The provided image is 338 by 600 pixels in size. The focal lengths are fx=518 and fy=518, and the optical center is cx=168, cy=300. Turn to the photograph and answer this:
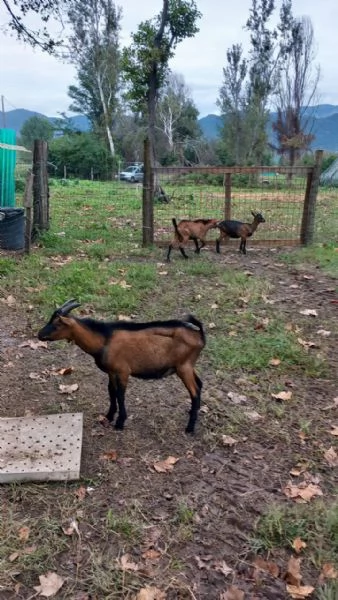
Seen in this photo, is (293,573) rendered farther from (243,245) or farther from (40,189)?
(40,189)

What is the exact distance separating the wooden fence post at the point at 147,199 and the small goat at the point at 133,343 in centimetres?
618

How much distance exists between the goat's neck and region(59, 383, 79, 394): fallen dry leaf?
0.92 meters

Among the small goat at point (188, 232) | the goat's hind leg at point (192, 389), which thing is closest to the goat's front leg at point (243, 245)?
the small goat at point (188, 232)

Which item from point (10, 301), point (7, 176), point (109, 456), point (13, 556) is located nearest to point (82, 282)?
point (10, 301)

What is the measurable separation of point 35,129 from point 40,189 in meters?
60.8

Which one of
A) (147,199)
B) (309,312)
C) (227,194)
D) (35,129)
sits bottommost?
(309,312)

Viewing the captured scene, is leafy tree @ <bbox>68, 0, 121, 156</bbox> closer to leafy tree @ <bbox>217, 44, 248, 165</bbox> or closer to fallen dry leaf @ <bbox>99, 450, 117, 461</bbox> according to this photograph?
leafy tree @ <bbox>217, 44, 248, 165</bbox>

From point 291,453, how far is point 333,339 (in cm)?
222

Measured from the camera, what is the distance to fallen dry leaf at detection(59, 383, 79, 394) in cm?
434

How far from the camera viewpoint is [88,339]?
140 inches

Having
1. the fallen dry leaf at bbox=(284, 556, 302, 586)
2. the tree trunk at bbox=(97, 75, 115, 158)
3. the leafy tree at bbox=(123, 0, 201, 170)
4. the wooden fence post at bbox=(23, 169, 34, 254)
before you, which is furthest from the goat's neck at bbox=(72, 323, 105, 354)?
the tree trunk at bbox=(97, 75, 115, 158)

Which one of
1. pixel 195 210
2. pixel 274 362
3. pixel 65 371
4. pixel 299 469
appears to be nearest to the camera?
pixel 299 469

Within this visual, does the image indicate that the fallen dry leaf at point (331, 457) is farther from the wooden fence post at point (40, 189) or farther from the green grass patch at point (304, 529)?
the wooden fence post at point (40, 189)

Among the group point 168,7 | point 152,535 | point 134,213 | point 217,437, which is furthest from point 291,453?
point 168,7
